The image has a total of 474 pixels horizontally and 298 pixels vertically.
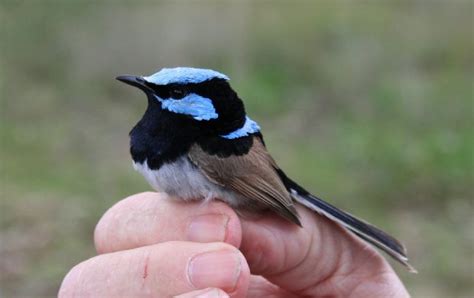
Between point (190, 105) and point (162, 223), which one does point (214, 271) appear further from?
point (190, 105)

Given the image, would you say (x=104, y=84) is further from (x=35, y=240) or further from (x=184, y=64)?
(x=35, y=240)

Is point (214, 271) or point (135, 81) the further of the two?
point (135, 81)

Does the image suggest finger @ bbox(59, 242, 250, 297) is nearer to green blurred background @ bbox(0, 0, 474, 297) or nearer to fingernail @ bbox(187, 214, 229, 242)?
fingernail @ bbox(187, 214, 229, 242)

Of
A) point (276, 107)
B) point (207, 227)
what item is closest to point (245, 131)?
point (207, 227)

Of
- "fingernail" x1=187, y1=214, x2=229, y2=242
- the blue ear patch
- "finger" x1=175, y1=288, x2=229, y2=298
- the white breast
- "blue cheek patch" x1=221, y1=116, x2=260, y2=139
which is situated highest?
the blue ear patch

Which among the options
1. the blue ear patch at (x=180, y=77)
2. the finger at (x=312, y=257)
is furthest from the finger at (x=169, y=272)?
the blue ear patch at (x=180, y=77)

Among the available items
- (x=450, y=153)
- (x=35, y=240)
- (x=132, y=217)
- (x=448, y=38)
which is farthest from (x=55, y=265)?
(x=448, y=38)

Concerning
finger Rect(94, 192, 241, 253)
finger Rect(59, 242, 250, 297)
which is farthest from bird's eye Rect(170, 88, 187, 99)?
finger Rect(59, 242, 250, 297)
